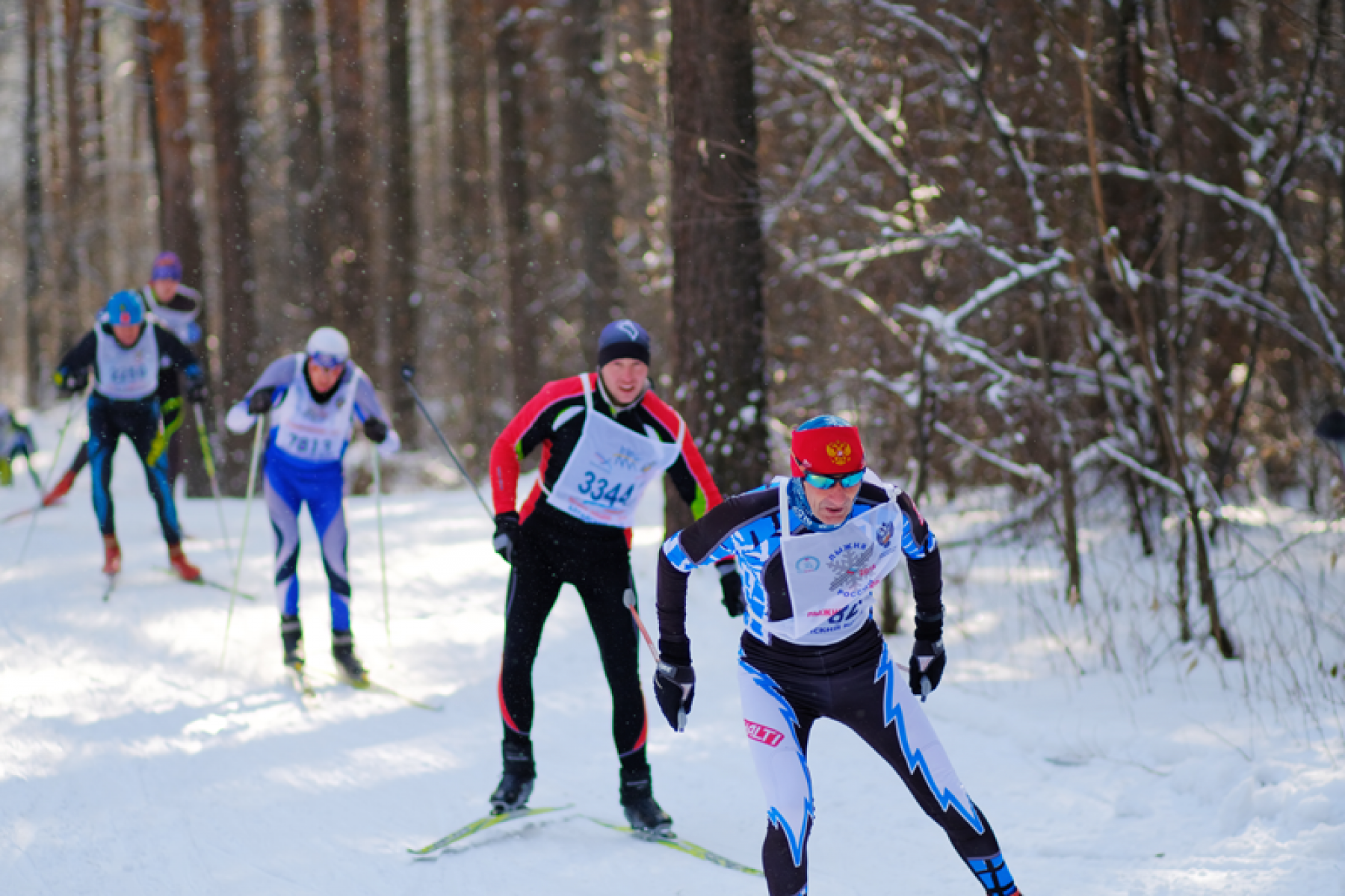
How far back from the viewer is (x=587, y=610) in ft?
14.9

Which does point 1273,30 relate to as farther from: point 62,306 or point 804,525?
point 62,306

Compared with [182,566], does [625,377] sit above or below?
above

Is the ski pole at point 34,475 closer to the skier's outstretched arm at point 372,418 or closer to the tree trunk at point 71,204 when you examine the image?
the skier's outstretched arm at point 372,418

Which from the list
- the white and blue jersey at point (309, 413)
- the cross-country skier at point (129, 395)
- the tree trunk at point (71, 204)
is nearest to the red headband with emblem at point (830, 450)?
the white and blue jersey at point (309, 413)

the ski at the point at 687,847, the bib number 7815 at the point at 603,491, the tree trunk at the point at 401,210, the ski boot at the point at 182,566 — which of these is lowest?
the ski at the point at 687,847

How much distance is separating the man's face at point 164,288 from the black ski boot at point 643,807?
6873mm

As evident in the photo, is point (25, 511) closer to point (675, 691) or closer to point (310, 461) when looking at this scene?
point (310, 461)

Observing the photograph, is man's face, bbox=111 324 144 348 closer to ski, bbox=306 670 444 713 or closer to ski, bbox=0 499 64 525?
ski, bbox=0 499 64 525

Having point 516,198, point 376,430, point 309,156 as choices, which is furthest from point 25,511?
point 309,156

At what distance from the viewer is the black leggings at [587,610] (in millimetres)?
4543

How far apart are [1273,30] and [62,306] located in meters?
22.4

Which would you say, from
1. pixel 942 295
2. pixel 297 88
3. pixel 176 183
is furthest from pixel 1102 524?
pixel 297 88

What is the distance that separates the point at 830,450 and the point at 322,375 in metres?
4.09

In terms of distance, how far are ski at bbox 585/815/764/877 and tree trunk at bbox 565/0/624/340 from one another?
9.54 m
